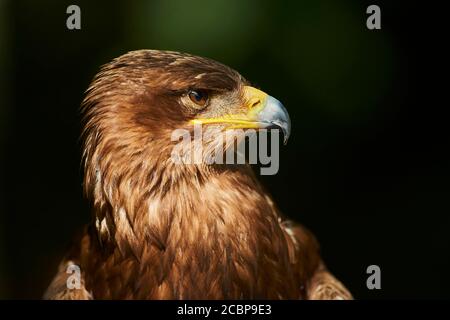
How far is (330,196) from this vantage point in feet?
18.1

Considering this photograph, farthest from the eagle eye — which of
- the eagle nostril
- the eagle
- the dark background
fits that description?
the dark background

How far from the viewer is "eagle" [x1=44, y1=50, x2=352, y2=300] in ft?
9.43

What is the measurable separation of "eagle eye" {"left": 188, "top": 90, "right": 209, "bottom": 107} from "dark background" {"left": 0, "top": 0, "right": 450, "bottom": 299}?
5.04 ft

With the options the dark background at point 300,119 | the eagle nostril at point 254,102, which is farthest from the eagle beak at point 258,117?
the dark background at point 300,119

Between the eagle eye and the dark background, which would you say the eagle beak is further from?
the dark background

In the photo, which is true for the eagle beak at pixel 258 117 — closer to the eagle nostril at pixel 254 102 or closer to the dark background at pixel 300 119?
the eagle nostril at pixel 254 102

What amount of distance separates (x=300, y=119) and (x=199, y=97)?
2122 mm

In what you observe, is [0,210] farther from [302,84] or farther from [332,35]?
[332,35]

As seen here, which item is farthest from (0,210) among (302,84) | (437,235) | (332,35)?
(437,235)

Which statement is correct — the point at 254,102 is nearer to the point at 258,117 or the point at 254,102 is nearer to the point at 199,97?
the point at 258,117

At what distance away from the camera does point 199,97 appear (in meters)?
2.94

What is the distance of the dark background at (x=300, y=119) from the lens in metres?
4.67

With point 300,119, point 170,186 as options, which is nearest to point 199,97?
point 170,186
